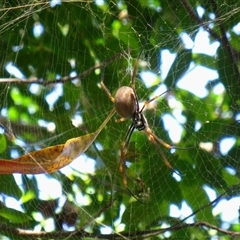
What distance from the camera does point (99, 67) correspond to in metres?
1.30

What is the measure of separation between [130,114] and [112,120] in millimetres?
258

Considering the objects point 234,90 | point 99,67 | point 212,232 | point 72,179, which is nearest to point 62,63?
point 99,67

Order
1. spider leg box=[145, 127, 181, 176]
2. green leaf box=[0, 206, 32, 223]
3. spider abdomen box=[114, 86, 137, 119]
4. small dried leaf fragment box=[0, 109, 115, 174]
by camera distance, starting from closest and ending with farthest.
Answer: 1. small dried leaf fragment box=[0, 109, 115, 174]
2. spider abdomen box=[114, 86, 137, 119]
3. spider leg box=[145, 127, 181, 176]
4. green leaf box=[0, 206, 32, 223]

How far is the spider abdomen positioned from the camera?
1.03 meters

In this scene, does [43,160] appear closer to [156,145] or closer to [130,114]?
[130,114]

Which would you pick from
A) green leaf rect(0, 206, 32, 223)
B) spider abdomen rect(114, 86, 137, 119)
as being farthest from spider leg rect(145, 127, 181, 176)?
green leaf rect(0, 206, 32, 223)

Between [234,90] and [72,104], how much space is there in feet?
1.22

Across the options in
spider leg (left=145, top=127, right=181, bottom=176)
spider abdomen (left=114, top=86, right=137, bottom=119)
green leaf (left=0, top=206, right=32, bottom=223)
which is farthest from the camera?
green leaf (left=0, top=206, right=32, bottom=223)

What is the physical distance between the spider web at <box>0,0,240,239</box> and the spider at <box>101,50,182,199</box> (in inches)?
0.9

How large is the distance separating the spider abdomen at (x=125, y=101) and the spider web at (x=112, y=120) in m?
0.15

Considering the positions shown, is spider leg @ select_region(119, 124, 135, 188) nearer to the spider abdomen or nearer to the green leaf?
the spider abdomen

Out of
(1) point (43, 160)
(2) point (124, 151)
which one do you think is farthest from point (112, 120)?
(1) point (43, 160)

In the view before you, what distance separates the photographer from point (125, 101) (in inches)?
40.6

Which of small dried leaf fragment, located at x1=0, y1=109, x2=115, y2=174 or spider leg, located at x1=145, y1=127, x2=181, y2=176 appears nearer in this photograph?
small dried leaf fragment, located at x1=0, y1=109, x2=115, y2=174
